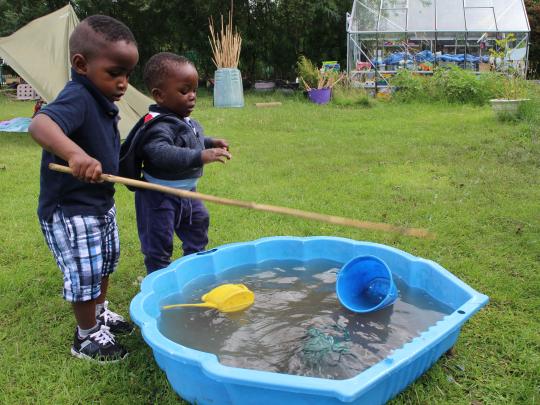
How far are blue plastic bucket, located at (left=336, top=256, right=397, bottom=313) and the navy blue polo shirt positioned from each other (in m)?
1.16

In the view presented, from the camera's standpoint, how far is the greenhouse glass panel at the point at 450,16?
11148 millimetres

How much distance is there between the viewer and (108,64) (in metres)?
1.84

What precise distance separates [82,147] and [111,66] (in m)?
0.32

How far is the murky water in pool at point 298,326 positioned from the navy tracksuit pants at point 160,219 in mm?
223

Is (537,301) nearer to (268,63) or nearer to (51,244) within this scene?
(51,244)

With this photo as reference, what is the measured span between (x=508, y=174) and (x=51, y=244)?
3.90 meters

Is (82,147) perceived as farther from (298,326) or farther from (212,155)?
(298,326)

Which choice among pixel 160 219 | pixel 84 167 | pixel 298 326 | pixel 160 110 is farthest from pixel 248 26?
pixel 84 167

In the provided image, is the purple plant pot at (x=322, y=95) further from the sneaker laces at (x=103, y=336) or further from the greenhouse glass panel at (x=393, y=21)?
the sneaker laces at (x=103, y=336)

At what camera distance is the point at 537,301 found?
7.73ft

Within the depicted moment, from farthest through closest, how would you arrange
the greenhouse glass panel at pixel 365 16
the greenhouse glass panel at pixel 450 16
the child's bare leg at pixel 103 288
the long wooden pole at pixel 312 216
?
the greenhouse glass panel at pixel 365 16, the greenhouse glass panel at pixel 450 16, the child's bare leg at pixel 103 288, the long wooden pole at pixel 312 216

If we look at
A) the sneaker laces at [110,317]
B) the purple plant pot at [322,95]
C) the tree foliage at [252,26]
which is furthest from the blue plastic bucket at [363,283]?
the tree foliage at [252,26]

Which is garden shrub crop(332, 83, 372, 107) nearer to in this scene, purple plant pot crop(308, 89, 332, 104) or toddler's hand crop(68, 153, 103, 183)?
purple plant pot crop(308, 89, 332, 104)

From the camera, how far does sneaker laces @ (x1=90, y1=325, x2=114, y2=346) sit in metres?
2.04
